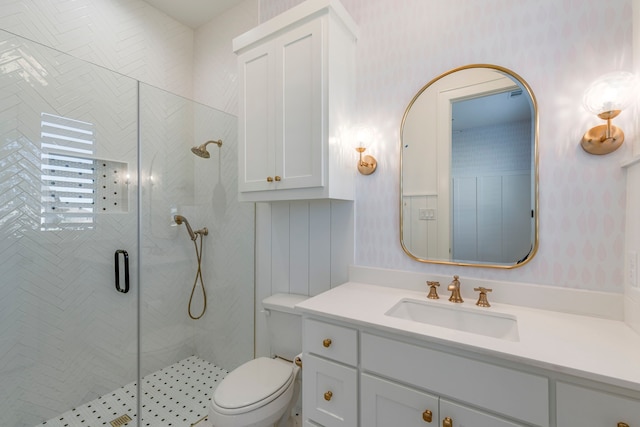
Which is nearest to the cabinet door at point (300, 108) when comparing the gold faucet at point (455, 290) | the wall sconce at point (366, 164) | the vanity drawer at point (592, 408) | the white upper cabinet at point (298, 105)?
the white upper cabinet at point (298, 105)

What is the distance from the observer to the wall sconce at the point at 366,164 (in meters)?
1.59

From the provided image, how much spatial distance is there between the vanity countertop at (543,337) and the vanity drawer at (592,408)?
0.06 metres

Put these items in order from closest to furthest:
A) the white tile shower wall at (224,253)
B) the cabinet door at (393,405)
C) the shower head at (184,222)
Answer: the cabinet door at (393,405), the shower head at (184,222), the white tile shower wall at (224,253)

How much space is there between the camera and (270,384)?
1.42m

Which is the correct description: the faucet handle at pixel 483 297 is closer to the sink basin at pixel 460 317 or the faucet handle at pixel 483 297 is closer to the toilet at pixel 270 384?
the sink basin at pixel 460 317

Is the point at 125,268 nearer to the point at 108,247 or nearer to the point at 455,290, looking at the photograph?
the point at 108,247

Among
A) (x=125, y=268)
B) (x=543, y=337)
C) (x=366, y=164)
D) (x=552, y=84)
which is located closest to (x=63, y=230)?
(x=125, y=268)

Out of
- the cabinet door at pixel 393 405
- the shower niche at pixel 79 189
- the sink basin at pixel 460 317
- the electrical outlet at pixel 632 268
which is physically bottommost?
the cabinet door at pixel 393 405

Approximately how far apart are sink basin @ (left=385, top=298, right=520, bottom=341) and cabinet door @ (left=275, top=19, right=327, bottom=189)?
2.44 ft

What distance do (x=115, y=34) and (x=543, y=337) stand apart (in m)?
3.04

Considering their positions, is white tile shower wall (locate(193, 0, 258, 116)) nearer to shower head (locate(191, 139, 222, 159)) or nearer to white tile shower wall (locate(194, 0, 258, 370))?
white tile shower wall (locate(194, 0, 258, 370))

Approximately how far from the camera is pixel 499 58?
4.21 feet

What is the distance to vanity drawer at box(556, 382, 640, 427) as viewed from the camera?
0.69 metres

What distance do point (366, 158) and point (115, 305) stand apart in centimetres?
190
